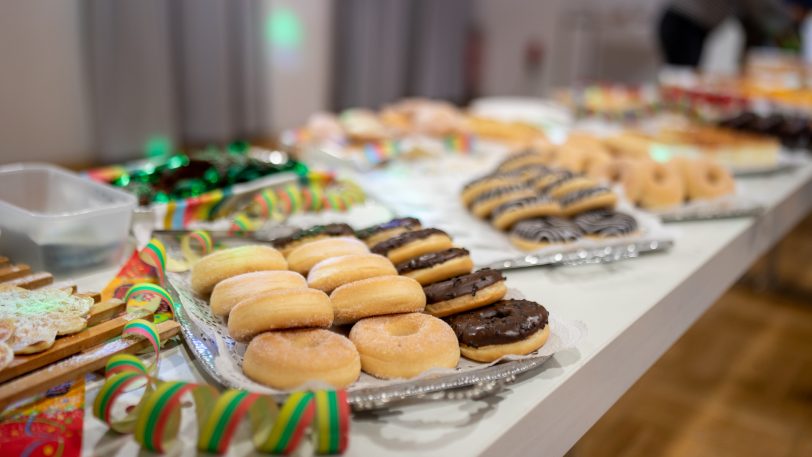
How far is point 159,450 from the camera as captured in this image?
2.29 feet

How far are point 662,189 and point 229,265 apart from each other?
3.68 ft

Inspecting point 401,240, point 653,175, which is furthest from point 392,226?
point 653,175

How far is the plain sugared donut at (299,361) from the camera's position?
767mm

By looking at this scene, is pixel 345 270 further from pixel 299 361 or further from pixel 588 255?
pixel 588 255

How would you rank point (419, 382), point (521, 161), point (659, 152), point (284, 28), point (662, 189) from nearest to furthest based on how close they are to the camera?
1. point (419, 382)
2. point (662, 189)
3. point (521, 161)
4. point (659, 152)
5. point (284, 28)

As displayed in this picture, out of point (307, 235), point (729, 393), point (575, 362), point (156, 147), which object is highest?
point (307, 235)

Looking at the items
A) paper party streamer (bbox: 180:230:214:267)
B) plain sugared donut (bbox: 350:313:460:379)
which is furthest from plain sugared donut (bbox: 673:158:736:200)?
paper party streamer (bbox: 180:230:214:267)

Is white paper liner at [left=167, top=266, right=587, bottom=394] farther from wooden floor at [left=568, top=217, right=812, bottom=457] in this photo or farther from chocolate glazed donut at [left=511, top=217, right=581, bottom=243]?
wooden floor at [left=568, top=217, right=812, bottom=457]

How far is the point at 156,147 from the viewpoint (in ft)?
14.5

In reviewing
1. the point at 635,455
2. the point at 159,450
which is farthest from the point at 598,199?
the point at 159,450

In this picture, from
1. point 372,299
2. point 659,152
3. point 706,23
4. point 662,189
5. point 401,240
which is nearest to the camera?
point 372,299

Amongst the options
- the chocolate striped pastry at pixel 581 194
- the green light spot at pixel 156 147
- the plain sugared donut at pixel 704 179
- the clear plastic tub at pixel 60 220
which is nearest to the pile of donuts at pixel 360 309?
the clear plastic tub at pixel 60 220

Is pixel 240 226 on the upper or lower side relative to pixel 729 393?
upper

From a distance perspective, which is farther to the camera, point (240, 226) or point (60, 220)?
point (240, 226)
